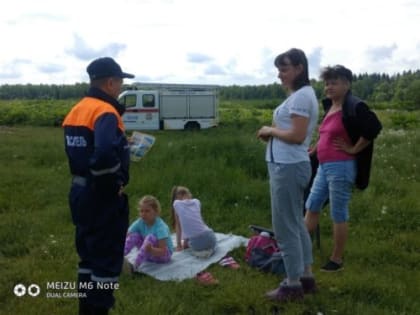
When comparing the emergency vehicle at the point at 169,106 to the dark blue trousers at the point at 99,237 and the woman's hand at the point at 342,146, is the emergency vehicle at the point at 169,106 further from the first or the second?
the dark blue trousers at the point at 99,237

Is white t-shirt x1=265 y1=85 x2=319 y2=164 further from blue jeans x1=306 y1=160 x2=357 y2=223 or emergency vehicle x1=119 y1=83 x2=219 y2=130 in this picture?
emergency vehicle x1=119 y1=83 x2=219 y2=130

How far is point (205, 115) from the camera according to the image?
84.9ft

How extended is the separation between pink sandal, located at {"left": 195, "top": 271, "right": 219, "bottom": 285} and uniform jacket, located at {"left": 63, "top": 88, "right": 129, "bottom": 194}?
5.34 ft

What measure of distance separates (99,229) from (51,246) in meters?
2.47

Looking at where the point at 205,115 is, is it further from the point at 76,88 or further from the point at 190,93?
the point at 76,88

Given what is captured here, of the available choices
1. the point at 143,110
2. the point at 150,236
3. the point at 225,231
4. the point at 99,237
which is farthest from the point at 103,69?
the point at 143,110

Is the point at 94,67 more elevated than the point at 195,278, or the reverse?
the point at 94,67

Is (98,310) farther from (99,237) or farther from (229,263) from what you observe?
(229,263)

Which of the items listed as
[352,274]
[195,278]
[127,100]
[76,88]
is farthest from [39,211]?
[76,88]

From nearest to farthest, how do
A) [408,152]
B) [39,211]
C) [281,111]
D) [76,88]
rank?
[281,111] → [39,211] → [408,152] → [76,88]

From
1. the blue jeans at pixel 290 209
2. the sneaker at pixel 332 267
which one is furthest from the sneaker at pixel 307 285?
the sneaker at pixel 332 267

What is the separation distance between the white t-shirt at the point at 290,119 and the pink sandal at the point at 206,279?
1.32 m

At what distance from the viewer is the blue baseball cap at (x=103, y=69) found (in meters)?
3.11

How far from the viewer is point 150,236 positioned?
15.3 feet
